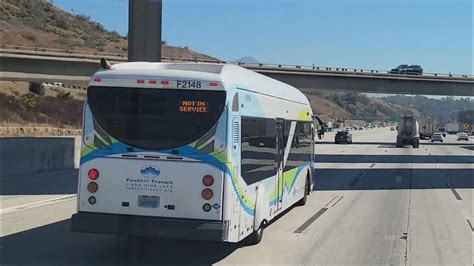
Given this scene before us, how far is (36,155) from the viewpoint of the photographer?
21.3 meters

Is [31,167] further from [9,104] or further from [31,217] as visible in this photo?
[9,104]

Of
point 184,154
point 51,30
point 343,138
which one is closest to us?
point 184,154

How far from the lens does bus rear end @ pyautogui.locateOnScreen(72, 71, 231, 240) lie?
8117 mm

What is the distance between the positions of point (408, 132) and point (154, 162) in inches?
2268

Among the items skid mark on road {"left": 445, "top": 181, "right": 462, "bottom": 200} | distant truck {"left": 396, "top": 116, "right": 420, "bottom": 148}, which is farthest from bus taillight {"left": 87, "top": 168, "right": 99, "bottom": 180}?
distant truck {"left": 396, "top": 116, "right": 420, "bottom": 148}

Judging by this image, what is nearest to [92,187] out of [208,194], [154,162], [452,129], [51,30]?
[154,162]

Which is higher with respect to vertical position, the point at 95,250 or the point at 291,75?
the point at 291,75

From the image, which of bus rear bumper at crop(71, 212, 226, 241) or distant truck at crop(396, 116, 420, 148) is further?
distant truck at crop(396, 116, 420, 148)

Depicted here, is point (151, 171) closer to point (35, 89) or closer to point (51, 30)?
point (35, 89)

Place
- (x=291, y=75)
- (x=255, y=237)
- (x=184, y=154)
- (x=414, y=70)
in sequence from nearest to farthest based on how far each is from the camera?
(x=184, y=154)
(x=255, y=237)
(x=291, y=75)
(x=414, y=70)

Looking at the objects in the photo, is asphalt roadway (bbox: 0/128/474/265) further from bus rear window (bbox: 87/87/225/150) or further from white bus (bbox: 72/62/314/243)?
bus rear window (bbox: 87/87/225/150)

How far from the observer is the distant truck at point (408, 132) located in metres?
62.0

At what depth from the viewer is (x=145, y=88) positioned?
8383mm

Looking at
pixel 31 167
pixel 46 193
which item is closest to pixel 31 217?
pixel 46 193
